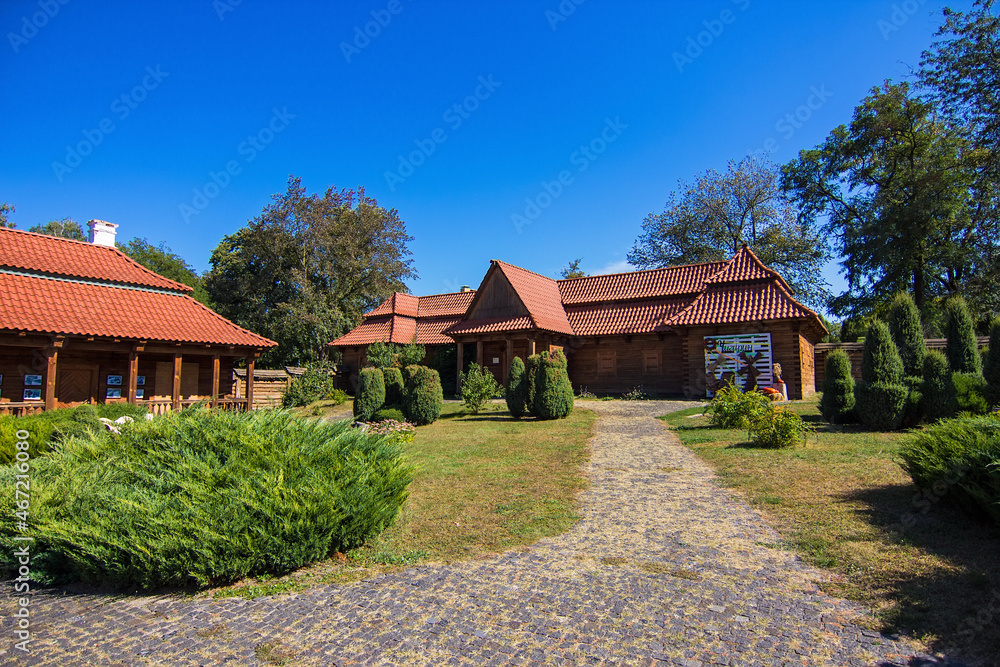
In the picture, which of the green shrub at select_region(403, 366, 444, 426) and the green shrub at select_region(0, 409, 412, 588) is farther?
the green shrub at select_region(403, 366, 444, 426)

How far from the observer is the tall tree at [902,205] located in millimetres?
28797

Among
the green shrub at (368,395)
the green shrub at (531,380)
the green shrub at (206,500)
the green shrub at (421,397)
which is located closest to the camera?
the green shrub at (206,500)

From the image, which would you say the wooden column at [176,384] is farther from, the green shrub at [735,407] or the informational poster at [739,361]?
the informational poster at [739,361]

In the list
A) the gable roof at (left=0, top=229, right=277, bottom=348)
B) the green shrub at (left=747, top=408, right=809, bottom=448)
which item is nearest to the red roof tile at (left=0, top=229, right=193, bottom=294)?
the gable roof at (left=0, top=229, right=277, bottom=348)

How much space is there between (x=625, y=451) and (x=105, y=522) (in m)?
8.62

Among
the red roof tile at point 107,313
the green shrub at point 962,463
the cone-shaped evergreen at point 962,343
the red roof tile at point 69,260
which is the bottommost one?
the green shrub at point 962,463

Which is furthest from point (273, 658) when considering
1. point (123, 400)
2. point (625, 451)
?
point (123, 400)

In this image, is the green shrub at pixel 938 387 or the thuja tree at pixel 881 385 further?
the thuja tree at pixel 881 385

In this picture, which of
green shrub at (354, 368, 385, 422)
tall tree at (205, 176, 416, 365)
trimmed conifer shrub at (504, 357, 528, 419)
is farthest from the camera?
tall tree at (205, 176, 416, 365)

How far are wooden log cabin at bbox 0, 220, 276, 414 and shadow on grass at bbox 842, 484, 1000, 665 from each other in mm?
15662

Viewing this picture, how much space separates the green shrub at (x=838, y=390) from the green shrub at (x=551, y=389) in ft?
21.7

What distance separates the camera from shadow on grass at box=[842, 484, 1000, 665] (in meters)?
3.55

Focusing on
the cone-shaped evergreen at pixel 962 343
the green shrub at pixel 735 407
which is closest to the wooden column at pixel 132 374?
the green shrub at pixel 735 407

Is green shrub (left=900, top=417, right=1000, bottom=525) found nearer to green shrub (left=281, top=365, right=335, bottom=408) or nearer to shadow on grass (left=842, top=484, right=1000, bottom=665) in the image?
shadow on grass (left=842, top=484, right=1000, bottom=665)
